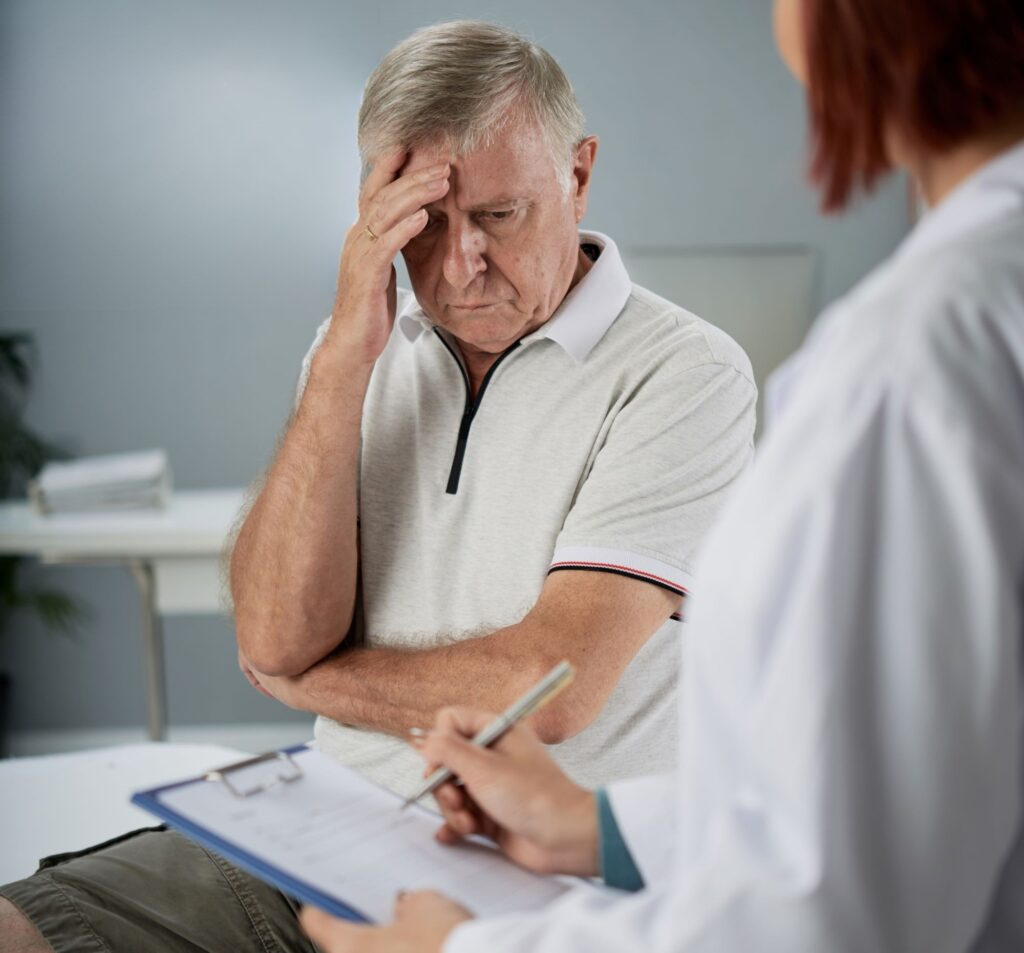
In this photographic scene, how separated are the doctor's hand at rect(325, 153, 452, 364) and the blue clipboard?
608 millimetres

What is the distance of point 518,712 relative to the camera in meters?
0.80

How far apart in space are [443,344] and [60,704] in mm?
2809

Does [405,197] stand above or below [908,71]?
below

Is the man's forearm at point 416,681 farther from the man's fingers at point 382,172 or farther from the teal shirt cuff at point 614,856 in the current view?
the man's fingers at point 382,172

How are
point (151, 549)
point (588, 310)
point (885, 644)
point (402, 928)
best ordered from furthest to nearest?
point (151, 549) → point (588, 310) → point (402, 928) → point (885, 644)

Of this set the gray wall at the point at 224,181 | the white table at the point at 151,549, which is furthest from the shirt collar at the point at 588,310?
the gray wall at the point at 224,181

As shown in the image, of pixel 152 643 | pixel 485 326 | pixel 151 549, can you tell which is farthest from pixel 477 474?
pixel 152 643

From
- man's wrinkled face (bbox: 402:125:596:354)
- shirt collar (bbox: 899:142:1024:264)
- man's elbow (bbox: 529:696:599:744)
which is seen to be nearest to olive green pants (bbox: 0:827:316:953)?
man's elbow (bbox: 529:696:599:744)

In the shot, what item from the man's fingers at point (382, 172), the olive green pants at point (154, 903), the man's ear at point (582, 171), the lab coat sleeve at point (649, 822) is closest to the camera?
the lab coat sleeve at point (649, 822)

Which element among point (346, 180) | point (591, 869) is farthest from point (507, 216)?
point (346, 180)

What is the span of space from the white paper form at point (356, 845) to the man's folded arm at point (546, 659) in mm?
340

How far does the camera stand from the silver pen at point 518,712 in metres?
0.78

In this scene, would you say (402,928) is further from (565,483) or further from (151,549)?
(151,549)

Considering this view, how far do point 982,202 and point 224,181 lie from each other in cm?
346
